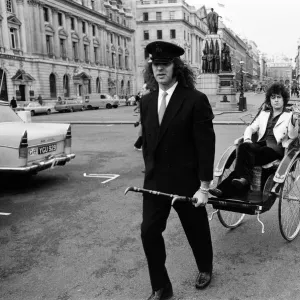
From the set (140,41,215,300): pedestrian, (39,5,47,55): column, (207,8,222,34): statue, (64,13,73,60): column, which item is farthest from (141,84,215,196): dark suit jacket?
(64,13,73,60): column

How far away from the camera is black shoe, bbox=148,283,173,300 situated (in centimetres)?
310

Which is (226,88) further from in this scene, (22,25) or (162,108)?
(162,108)

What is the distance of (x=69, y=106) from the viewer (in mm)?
39969

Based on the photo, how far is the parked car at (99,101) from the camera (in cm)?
4419

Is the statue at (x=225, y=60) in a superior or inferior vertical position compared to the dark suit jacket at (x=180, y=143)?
superior

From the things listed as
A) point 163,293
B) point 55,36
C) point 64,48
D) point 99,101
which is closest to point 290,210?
point 163,293

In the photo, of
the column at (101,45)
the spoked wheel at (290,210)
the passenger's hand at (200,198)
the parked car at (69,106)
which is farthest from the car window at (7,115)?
the column at (101,45)

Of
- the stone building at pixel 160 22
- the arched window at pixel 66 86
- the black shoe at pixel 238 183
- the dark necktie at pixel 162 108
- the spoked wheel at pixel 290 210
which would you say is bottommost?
the spoked wheel at pixel 290 210

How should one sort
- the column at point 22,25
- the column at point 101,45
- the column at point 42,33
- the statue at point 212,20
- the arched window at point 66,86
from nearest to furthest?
the statue at point 212,20
the column at point 22,25
the column at point 42,33
the arched window at point 66,86
the column at point 101,45

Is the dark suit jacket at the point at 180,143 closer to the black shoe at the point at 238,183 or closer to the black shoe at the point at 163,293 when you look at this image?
the black shoe at the point at 163,293

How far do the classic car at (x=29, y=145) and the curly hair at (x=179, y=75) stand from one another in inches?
157

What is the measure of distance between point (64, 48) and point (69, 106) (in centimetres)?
2028

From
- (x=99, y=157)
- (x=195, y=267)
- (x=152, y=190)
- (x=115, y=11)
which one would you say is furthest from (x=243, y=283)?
(x=115, y=11)

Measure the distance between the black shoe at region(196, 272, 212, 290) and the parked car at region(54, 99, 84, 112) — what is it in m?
36.7
